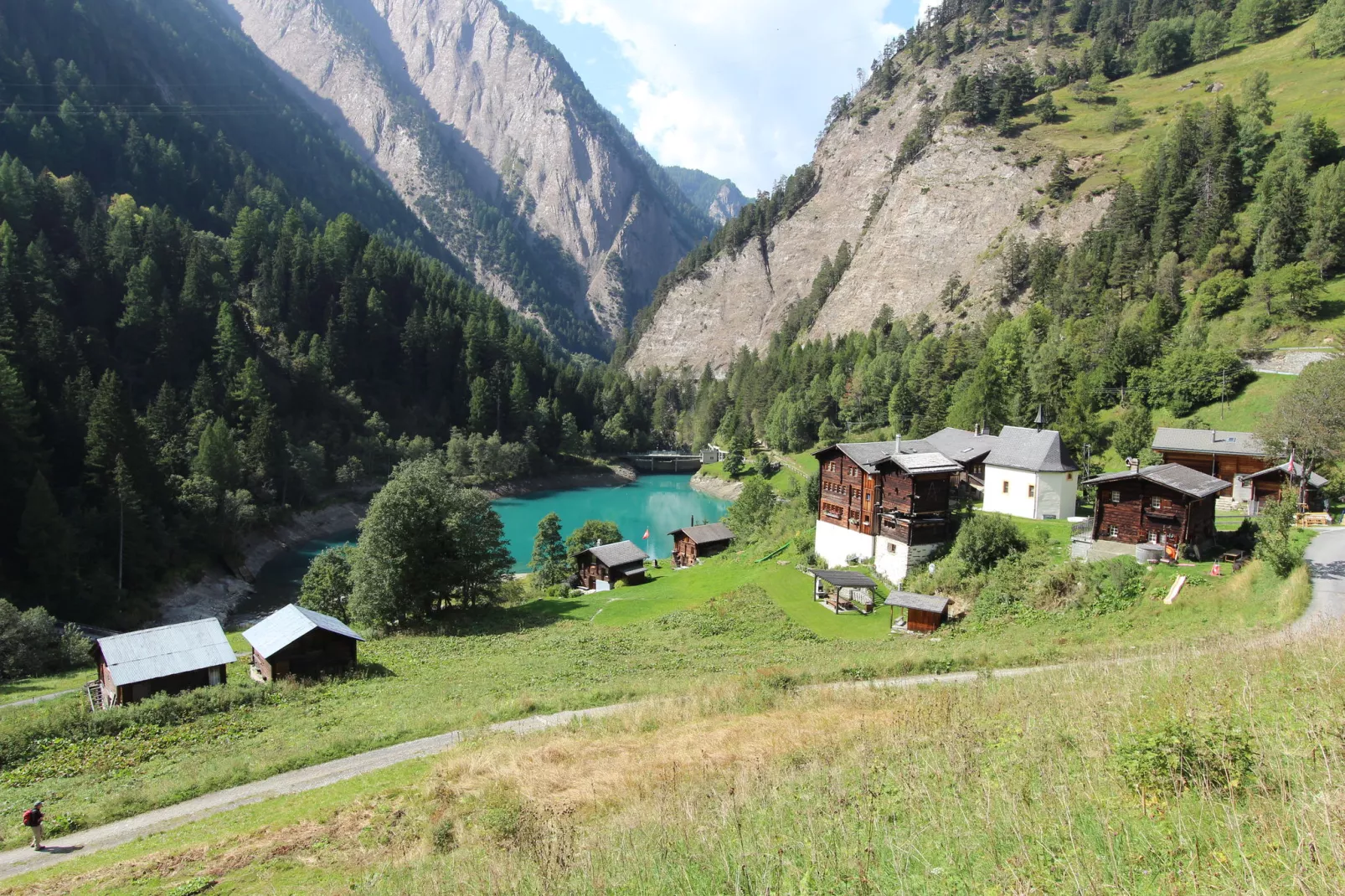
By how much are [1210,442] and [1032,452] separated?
13.4 m

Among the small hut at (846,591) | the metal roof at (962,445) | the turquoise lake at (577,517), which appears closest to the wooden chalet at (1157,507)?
the small hut at (846,591)

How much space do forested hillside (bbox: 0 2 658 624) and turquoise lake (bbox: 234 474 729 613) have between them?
5.09 metres

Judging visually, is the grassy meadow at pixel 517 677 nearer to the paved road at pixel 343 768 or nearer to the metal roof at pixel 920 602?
the paved road at pixel 343 768

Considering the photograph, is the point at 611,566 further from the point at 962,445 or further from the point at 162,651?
the point at 162,651

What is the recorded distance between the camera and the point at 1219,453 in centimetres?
4188

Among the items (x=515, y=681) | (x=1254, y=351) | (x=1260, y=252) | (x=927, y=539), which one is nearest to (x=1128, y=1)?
(x=1260, y=252)

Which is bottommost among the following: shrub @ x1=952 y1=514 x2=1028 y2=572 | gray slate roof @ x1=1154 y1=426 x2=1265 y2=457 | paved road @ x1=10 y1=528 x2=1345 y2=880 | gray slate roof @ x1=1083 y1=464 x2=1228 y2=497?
paved road @ x1=10 y1=528 x2=1345 y2=880

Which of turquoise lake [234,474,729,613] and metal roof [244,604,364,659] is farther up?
metal roof [244,604,364,659]

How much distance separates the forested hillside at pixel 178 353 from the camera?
49.1 m

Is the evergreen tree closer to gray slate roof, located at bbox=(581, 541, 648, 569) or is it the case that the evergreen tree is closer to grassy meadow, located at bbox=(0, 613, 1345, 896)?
gray slate roof, located at bbox=(581, 541, 648, 569)

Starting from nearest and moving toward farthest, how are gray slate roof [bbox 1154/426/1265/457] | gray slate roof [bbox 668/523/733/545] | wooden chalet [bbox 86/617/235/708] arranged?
wooden chalet [bbox 86/617/235/708]
gray slate roof [bbox 1154/426/1265/457]
gray slate roof [bbox 668/523/733/545]

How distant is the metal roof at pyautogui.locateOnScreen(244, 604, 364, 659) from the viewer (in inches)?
1112

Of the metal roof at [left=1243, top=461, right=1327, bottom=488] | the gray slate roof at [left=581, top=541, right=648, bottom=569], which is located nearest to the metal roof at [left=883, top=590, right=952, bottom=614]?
the metal roof at [left=1243, top=461, right=1327, bottom=488]

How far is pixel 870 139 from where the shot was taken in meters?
152
